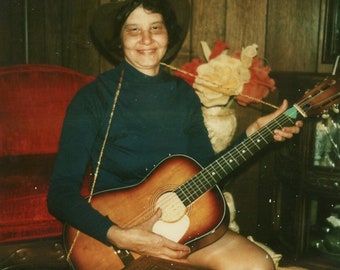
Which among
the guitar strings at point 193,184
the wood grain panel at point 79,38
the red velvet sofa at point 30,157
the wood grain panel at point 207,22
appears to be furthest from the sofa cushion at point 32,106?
the guitar strings at point 193,184

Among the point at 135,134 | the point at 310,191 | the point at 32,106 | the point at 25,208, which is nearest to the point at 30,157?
the point at 32,106

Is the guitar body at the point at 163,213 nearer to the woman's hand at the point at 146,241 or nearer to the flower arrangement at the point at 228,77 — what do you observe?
the woman's hand at the point at 146,241

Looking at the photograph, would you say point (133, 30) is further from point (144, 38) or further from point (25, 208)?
point (25, 208)

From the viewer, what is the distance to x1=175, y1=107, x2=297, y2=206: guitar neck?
1.52 m

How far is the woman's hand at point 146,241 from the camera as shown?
136 cm

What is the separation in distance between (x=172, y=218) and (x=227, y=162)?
0.31 meters

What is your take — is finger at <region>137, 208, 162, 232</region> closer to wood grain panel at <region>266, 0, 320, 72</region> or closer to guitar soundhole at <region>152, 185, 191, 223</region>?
guitar soundhole at <region>152, 185, 191, 223</region>

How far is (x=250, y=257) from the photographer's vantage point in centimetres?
151

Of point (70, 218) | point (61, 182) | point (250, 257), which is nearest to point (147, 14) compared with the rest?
point (61, 182)

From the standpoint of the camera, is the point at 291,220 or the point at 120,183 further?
the point at 291,220

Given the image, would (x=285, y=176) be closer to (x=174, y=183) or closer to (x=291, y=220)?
(x=291, y=220)

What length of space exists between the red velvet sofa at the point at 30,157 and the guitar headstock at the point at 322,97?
1.15 meters

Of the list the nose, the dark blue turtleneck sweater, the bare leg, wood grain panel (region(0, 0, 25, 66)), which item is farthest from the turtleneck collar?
wood grain panel (region(0, 0, 25, 66))

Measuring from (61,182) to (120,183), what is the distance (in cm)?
25
